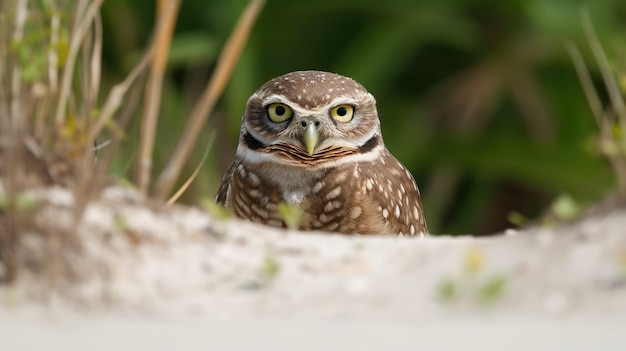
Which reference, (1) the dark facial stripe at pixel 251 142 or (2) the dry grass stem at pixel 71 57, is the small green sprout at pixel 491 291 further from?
(1) the dark facial stripe at pixel 251 142

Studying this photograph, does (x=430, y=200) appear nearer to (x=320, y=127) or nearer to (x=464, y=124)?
(x=464, y=124)

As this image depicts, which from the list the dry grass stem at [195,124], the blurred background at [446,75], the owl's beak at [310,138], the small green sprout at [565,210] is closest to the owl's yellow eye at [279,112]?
the owl's beak at [310,138]

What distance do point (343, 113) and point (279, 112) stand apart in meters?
0.25

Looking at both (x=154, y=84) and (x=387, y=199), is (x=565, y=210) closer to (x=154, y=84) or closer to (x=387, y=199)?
(x=154, y=84)

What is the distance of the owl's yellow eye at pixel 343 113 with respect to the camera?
16.3ft

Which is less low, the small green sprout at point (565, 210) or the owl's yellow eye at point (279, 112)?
the owl's yellow eye at point (279, 112)

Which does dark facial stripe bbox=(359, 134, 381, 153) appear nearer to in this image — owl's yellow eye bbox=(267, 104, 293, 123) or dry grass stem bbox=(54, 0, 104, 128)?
owl's yellow eye bbox=(267, 104, 293, 123)

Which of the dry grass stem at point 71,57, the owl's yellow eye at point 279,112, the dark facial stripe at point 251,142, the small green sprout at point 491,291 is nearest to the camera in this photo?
the small green sprout at point 491,291

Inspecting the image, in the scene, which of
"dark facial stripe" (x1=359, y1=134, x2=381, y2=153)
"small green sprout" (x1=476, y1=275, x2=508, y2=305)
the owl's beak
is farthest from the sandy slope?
"dark facial stripe" (x1=359, y1=134, x2=381, y2=153)

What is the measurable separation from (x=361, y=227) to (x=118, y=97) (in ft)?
4.96

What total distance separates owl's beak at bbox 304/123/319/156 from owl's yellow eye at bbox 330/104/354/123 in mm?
171

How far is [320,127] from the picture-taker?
488 centimetres

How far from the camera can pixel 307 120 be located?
485 centimetres

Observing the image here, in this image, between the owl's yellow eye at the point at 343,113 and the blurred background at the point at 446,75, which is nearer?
the owl's yellow eye at the point at 343,113
